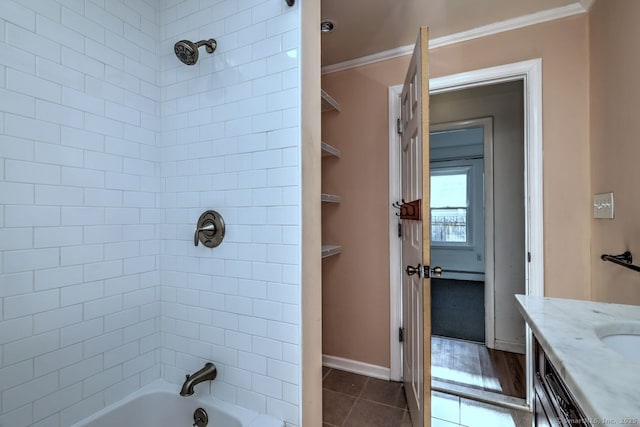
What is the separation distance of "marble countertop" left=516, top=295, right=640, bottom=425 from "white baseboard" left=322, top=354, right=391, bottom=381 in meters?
1.47

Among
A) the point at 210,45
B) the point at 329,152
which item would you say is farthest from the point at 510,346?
the point at 210,45

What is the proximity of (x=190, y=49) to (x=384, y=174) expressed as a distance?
Answer: 57.3 inches

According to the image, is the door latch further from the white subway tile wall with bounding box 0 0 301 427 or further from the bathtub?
the bathtub

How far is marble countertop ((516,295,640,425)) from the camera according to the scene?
463 millimetres

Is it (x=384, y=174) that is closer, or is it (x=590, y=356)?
(x=590, y=356)

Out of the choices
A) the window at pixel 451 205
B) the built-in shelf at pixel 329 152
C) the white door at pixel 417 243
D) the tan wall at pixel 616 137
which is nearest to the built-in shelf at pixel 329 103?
the built-in shelf at pixel 329 152

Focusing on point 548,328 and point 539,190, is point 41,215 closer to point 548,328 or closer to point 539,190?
point 548,328

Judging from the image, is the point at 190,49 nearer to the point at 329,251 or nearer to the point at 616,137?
the point at 329,251

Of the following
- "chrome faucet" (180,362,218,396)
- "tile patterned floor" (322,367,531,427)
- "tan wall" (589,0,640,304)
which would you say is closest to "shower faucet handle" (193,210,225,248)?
"chrome faucet" (180,362,218,396)

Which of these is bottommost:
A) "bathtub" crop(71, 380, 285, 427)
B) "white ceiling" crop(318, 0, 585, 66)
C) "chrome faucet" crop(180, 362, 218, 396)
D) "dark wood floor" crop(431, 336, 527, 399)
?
"dark wood floor" crop(431, 336, 527, 399)

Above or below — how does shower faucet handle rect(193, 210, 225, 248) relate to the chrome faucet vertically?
above

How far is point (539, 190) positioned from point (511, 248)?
1026 mm

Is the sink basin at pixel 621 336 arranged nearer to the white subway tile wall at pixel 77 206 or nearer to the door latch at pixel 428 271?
the door latch at pixel 428 271

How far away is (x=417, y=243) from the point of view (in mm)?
1532
